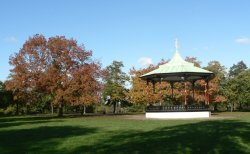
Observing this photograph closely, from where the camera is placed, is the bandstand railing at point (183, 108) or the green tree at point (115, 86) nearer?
the bandstand railing at point (183, 108)

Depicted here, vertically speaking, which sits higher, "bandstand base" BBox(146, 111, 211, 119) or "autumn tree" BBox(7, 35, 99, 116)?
"autumn tree" BBox(7, 35, 99, 116)

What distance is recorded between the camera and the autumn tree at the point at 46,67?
48.4 m

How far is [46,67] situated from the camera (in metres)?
50.3

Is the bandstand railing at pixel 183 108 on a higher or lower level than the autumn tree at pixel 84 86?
lower

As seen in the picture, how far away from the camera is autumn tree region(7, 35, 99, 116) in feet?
159

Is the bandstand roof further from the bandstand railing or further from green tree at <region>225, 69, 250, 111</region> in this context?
green tree at <region>225, 69, 250, 111</region>

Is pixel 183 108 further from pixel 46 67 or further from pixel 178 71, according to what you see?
pixel 46 67

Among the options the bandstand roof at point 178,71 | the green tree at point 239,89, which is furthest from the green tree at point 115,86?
the bandstand roof at point 178,71

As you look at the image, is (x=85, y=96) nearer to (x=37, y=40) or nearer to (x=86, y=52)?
(x=86, y=52)

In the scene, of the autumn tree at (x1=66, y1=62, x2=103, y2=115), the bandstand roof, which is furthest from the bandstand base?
the autumn tree at (x1=66, y1=62, x2=103, y2=115)

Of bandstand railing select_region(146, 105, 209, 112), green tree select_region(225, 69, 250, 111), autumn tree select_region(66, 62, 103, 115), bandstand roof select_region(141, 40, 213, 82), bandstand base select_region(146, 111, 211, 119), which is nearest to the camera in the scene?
bandstand base select_region(146, 111, 211, 119)

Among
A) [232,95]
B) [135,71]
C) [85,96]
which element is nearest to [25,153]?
[85,96]

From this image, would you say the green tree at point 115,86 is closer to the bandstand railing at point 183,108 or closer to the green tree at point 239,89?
the green tree at point 239,89

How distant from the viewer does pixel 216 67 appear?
83.8m
